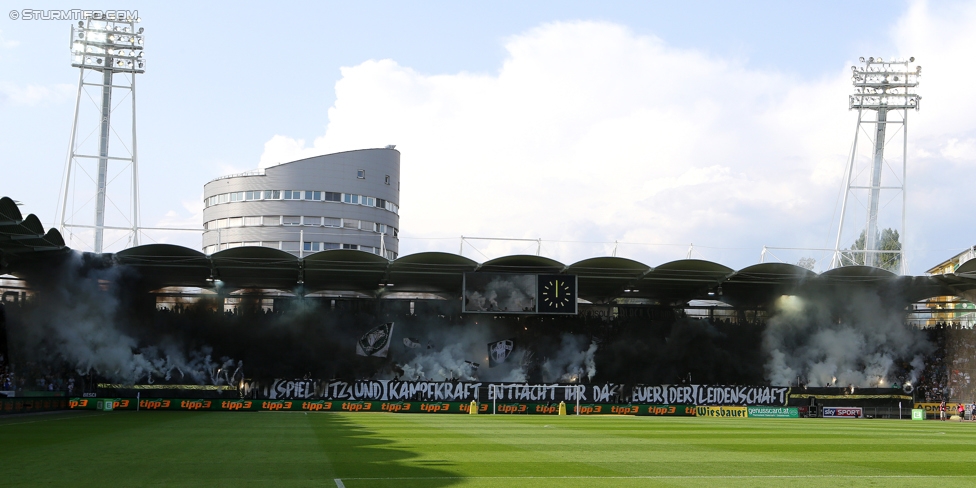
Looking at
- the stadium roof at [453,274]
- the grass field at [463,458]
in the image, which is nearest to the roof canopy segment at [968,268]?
the stadium roof at [453,274]

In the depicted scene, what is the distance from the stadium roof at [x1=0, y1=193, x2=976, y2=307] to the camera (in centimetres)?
4775

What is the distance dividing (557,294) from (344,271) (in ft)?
42.2

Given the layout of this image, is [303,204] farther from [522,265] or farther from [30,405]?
[30,405]

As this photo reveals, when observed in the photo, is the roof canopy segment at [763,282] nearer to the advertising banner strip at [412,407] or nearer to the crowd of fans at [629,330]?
the crowd of fans at [629,330]

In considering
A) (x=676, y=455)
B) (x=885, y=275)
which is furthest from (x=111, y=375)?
(x=885, y=275)

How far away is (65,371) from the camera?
156 ft

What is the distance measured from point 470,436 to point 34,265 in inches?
1218

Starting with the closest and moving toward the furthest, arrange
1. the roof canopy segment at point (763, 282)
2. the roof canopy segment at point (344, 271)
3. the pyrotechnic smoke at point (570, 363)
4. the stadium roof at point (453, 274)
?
the stadium roof at point (453, 274)
the roof canopy segment at point (344, 271)
the roof canopy segment at point (763, 282)
the pyrotechnic smoke at point (570, 363)

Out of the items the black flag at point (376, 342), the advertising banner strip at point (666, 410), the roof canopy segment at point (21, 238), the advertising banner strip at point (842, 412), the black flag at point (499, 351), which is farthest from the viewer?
the black flag at point (499, 351)

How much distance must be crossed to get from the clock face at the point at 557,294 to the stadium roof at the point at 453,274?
864 millimetres

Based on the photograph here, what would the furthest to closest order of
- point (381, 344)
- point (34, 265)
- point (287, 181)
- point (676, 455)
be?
point (287, 181) → point (381, 344) → point (34, 265) → point (676, 455)

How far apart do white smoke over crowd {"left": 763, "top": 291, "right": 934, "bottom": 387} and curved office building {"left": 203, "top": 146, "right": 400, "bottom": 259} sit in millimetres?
41374

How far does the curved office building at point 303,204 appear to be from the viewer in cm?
8544

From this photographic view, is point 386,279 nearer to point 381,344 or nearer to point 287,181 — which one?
point 381,344
